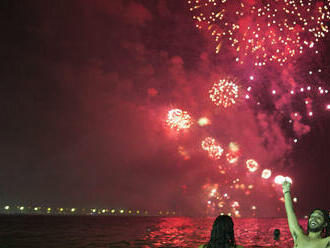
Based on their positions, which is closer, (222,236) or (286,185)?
(286,185)

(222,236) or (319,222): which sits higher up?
(319,222)

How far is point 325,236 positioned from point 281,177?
48.0 inches

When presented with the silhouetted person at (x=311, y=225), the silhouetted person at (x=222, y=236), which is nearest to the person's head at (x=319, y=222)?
the silhouetted person at (x=311, y=225)

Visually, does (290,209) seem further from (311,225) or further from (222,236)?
(222,236)

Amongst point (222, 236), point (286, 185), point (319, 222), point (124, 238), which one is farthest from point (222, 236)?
point (124, 238)

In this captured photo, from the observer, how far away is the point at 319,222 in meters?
5.18

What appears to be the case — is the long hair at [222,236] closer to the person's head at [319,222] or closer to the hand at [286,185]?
the hand at [286,185]

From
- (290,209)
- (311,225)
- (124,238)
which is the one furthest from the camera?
(124,238)

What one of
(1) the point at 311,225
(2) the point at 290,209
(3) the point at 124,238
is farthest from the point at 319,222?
(3) the point at 124,238

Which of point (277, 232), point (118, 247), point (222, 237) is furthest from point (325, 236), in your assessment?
point (118, 247)

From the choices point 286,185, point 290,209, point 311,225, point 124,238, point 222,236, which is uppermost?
point 286,185

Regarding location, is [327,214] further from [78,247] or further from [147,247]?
[78,247]

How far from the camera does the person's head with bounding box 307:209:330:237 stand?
5180 millimetres

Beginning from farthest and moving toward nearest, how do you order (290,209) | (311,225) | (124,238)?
(124,238)
(311,225)
(290,209)
